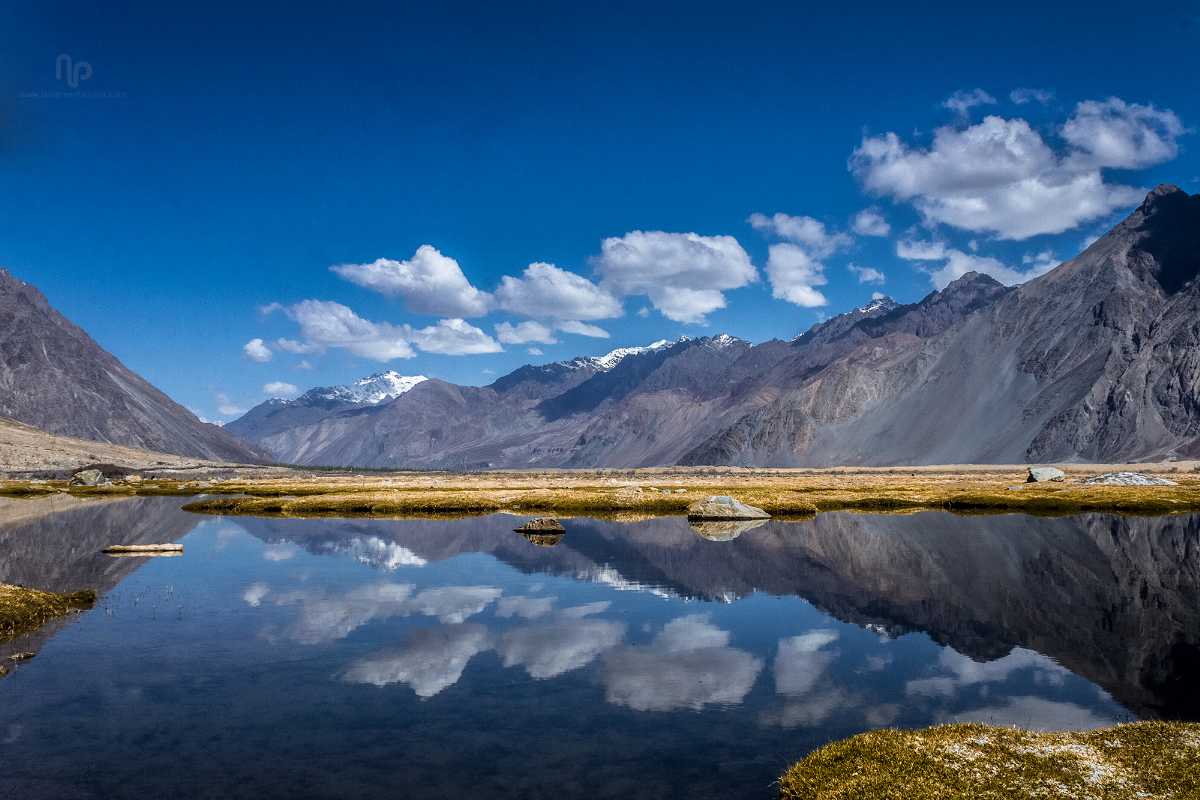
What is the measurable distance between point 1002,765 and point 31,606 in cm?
3903

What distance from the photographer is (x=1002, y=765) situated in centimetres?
1780

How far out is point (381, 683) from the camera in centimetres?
2628

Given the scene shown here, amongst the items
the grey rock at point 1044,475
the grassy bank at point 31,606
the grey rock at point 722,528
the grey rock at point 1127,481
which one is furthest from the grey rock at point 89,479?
the grey rock at point 1127,481

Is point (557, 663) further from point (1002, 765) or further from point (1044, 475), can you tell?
point (1044, 475)

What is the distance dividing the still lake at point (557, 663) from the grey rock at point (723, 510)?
83.4ft

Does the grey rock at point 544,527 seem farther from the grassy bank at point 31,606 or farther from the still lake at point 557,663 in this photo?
the grassy bank at point 31,606

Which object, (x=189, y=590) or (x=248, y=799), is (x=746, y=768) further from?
(x=189, y=590)

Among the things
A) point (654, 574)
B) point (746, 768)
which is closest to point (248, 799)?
point (746, 768)

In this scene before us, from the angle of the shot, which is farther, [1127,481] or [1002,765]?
[1127,481]

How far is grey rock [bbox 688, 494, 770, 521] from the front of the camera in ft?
274

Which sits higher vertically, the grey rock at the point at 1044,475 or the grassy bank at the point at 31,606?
the grey rock at the point at 1044,475

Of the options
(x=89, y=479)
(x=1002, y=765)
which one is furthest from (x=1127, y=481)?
(x=89, y=479)

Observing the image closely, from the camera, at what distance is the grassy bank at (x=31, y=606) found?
33.0 m

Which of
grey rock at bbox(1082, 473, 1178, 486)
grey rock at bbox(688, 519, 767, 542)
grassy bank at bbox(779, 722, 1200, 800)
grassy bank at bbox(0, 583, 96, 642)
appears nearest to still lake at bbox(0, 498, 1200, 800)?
grassy bank at bbox(0, 583, 96, 642)
